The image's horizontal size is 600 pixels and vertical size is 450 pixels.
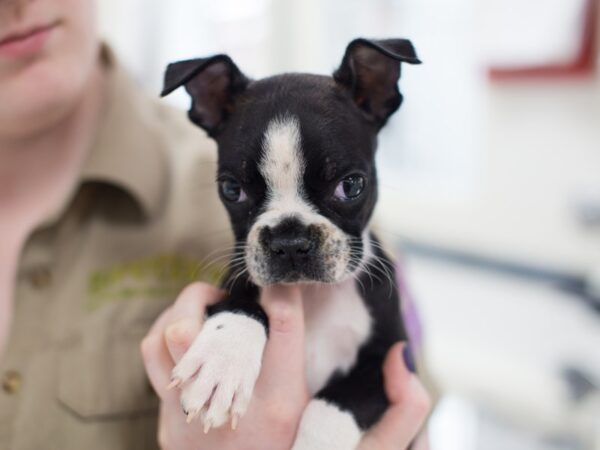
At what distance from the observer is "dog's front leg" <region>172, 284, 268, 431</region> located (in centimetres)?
86

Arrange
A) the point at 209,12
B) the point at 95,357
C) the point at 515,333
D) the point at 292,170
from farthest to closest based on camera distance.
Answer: the point at 515,333 → the point at 209,12 → the point at 95,357 → the point at 292,170

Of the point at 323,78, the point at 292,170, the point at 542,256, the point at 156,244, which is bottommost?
the point at 542,256

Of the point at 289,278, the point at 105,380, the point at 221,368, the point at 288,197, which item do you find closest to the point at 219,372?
the point at 221,368

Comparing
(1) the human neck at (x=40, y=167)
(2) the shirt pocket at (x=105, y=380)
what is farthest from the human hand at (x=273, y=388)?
(1) the human neck at (x=40, y=167)

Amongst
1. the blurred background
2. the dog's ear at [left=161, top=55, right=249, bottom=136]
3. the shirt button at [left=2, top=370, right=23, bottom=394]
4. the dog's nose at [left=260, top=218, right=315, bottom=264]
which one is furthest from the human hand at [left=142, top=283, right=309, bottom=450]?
the blurred background

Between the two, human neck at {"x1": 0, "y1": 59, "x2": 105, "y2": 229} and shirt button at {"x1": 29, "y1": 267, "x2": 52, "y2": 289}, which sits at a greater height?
human neck at {"x1": 0, "y1": 59, "x2": 105, "y2": 229}

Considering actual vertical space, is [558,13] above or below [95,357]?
above

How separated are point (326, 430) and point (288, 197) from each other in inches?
15.3

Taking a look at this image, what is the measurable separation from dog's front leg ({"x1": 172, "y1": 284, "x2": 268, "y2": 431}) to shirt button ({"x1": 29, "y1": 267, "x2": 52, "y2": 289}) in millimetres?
589

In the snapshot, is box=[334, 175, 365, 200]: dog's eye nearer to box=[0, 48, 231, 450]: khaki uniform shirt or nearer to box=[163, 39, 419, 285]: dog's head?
box=[163, 39, 419, 285]: dog's head

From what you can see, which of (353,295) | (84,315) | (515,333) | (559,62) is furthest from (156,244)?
(515,333)

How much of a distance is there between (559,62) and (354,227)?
1.51 meters

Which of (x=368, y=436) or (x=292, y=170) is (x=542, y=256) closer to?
(x=368, y=436)

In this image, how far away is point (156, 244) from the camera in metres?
1.45
